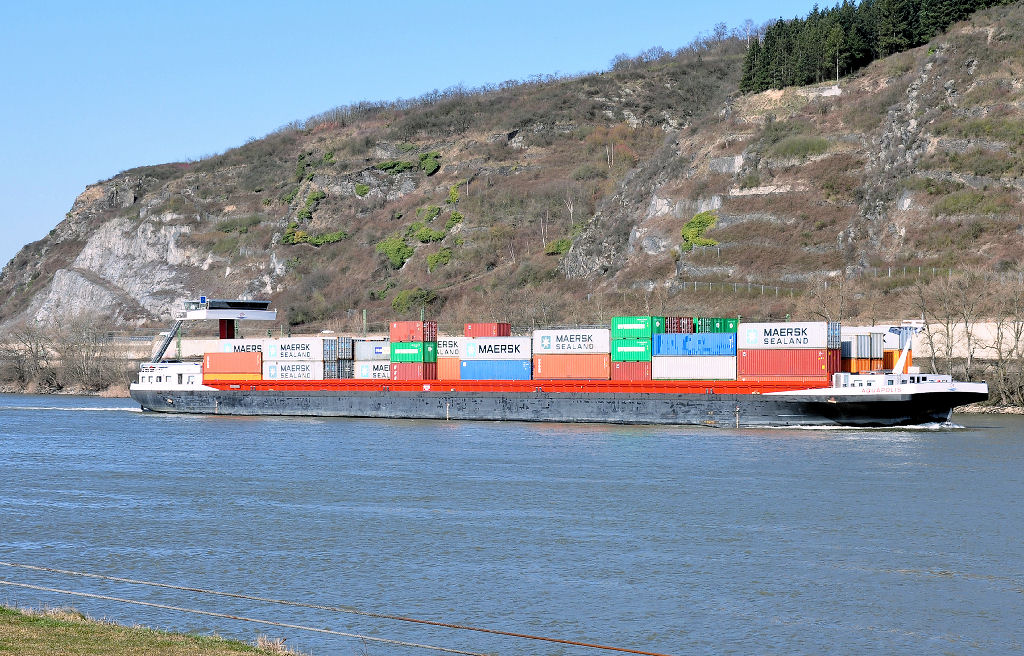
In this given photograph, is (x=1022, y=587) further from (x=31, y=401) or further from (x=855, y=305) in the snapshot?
(x=31, y=401)

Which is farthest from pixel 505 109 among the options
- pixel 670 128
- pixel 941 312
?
pixel 941 312

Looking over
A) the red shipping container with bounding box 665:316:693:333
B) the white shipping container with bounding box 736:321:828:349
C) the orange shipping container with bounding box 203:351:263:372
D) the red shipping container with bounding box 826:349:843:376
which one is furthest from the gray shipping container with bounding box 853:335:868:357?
the orange shipping container with bounding box 203:351:263:372

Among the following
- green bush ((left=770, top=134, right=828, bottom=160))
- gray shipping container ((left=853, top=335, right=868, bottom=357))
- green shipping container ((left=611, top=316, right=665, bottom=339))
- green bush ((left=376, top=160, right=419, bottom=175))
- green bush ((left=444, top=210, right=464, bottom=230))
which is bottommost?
gray shipping container ((left=853, top=335, right=868, bottom=357))

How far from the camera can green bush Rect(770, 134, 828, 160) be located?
112m

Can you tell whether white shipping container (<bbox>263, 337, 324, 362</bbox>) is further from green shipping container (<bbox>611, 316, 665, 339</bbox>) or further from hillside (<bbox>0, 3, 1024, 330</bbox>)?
hillside (<bbox>0, 3, 1024, 330</bbox>)

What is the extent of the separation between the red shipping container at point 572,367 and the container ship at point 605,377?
0.29ft

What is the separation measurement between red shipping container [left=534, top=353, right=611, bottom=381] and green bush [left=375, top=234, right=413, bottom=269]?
72.7 metres

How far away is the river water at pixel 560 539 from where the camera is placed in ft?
74.5

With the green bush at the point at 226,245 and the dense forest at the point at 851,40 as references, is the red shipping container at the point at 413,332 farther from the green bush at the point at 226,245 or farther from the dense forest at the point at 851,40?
the green bush at the point at 226,245

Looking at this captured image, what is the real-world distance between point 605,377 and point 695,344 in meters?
6.28

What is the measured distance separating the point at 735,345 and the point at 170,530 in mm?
39316

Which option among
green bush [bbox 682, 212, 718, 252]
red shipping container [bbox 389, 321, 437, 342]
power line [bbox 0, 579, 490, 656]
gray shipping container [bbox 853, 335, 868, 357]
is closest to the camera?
power line [bbox 0, 579, 490, 656]

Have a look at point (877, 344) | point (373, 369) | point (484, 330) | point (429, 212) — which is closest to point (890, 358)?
point (877, 344)

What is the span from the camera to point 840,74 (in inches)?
5074
